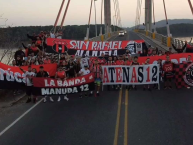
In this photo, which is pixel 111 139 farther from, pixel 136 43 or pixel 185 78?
pixel 136 43

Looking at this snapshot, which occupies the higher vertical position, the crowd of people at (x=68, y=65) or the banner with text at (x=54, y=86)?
the crowd of people at (x=68, y=65)

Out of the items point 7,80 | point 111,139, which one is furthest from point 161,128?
point 7,80

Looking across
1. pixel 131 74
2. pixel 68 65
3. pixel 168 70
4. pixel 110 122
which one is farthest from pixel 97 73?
pixel 110 122

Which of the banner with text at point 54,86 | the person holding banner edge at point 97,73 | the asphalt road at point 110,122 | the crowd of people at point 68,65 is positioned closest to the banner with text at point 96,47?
the crowd of people at point 68,65

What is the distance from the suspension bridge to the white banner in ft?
3.52

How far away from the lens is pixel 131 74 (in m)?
13.9

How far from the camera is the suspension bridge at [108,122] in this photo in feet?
25.7

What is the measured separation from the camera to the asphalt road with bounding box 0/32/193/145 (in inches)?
308

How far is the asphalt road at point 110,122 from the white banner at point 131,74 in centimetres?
119

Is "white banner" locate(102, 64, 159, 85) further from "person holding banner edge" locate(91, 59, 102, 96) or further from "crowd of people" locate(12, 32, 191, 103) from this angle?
"person holding banner edge" locate(91, 59, 102, 96)

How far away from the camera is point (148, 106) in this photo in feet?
35.9

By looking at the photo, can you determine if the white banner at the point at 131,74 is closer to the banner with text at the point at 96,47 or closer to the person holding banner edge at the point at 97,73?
the person holding banner edge at the point at 97,73

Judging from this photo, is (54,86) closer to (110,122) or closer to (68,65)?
(68,65)

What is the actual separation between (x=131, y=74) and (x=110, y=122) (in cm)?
508
